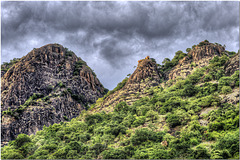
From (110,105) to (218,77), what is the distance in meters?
36.5

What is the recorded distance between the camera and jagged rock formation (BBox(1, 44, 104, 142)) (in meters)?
72.6

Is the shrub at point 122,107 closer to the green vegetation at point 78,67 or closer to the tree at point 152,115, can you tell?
the tree at point 152,115

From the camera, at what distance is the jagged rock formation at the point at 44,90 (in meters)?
72.6

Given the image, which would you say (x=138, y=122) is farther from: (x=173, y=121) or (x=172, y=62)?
(x=172, y=62)

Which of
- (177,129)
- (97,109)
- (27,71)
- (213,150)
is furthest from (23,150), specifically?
(27,71)

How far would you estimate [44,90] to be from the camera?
9069 cm

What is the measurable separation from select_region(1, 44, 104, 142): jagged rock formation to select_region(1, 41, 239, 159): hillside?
13978 millimetres

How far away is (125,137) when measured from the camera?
4684 centimetres

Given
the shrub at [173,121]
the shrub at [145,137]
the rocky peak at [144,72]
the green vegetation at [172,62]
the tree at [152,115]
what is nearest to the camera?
the shrub at [145,137]

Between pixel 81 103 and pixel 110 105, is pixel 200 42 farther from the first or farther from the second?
pixel 81 103

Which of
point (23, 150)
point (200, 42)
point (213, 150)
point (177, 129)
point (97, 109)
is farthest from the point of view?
point (200, 42)

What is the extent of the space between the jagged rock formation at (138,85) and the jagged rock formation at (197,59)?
6.75 metres

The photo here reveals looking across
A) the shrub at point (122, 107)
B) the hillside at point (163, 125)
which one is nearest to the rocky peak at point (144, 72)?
the hillside at point (163, 125)

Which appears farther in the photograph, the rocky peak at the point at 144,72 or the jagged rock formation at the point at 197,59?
the rocky peak at the point at 144,72
